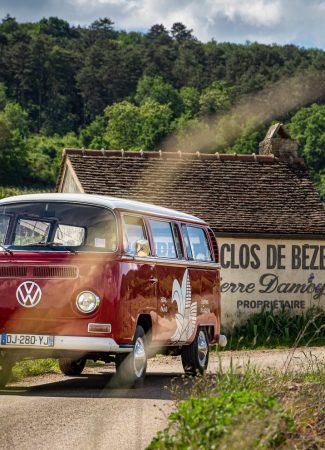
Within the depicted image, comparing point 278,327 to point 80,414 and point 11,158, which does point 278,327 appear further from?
point 11,158

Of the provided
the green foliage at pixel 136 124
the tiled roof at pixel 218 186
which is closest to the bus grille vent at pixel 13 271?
the tiled roof at pixel 218 186

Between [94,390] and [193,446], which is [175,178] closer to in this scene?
[94,390]

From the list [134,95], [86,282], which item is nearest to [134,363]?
[86,282]

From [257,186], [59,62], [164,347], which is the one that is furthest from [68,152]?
[59,62]

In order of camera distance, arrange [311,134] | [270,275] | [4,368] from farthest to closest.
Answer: [311,134]
[270,275]
[4,368]

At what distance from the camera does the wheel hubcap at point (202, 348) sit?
16062 millimetres

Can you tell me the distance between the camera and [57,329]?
1288cm

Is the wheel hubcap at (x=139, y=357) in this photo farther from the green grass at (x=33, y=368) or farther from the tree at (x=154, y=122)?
the tree at (x=154, y=122)

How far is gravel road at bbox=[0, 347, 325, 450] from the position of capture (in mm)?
9258

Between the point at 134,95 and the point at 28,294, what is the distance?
162526 millimetres

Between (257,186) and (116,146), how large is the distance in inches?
4261

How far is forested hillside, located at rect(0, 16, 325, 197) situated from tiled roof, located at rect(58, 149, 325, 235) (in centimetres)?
6493

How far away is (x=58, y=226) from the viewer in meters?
13.7

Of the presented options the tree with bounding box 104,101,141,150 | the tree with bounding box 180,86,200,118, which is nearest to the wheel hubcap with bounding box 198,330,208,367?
the tree with bounding box 104,101,141,150
